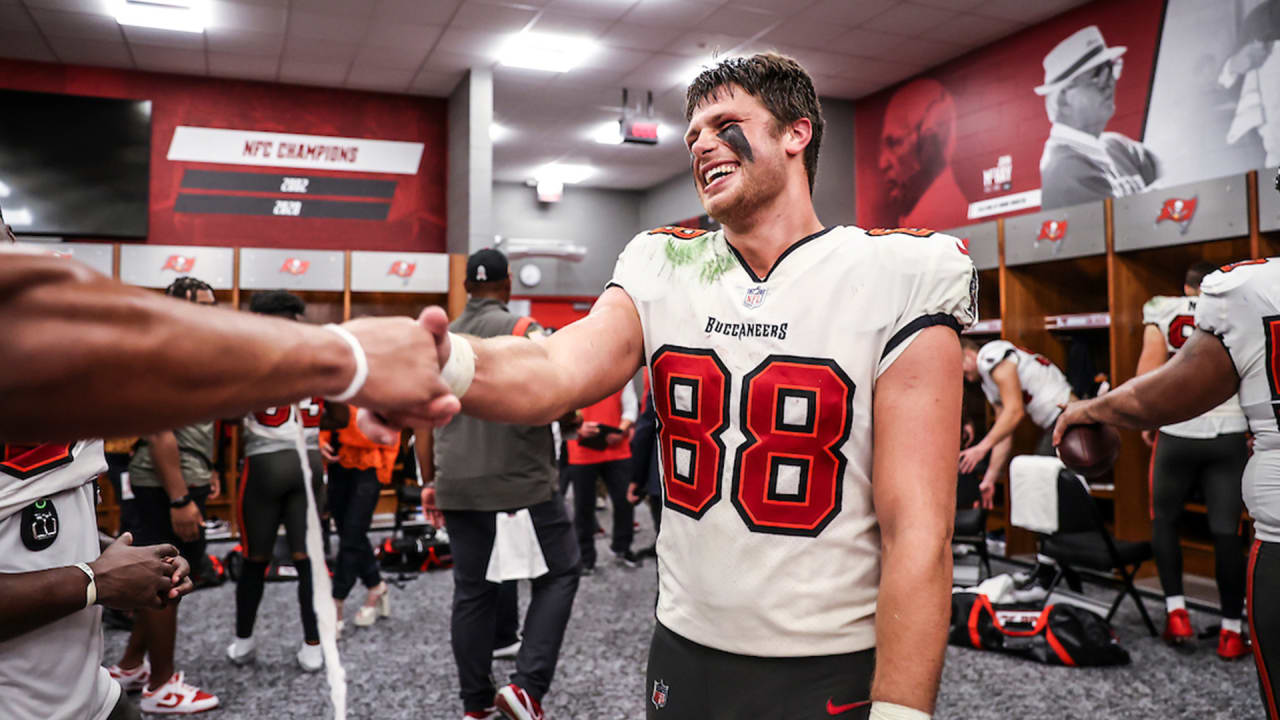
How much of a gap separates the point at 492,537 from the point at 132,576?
1.55 m

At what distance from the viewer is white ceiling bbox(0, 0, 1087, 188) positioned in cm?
611

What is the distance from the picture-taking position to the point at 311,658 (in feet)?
12.0

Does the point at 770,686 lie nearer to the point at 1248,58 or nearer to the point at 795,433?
the point at 795,433

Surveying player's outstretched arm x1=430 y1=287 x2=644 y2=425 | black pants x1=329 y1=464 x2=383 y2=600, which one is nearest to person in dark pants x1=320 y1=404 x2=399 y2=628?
black pants x1=329 y1=464 x2=383 y2=600

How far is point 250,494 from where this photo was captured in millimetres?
3678

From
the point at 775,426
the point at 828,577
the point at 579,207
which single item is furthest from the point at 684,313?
the point at 579,207

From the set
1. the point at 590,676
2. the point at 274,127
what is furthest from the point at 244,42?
the point at 590,676

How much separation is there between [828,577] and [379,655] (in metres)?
3.24

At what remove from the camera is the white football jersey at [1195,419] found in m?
3.92

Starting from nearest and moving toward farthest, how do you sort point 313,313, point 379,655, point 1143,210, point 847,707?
point 847,707 < point 379,655 < point 1143,210 < point 313,313

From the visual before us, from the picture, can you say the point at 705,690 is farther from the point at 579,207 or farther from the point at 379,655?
the point at 579,207

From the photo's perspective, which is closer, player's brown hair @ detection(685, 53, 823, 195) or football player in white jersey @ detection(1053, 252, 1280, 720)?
player's brown hair @ detection(685, 53, 823, 195)

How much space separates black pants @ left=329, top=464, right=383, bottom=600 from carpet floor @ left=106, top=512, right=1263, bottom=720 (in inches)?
10.3

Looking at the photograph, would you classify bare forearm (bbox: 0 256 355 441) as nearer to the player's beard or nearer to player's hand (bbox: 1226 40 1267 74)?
the player's beard
